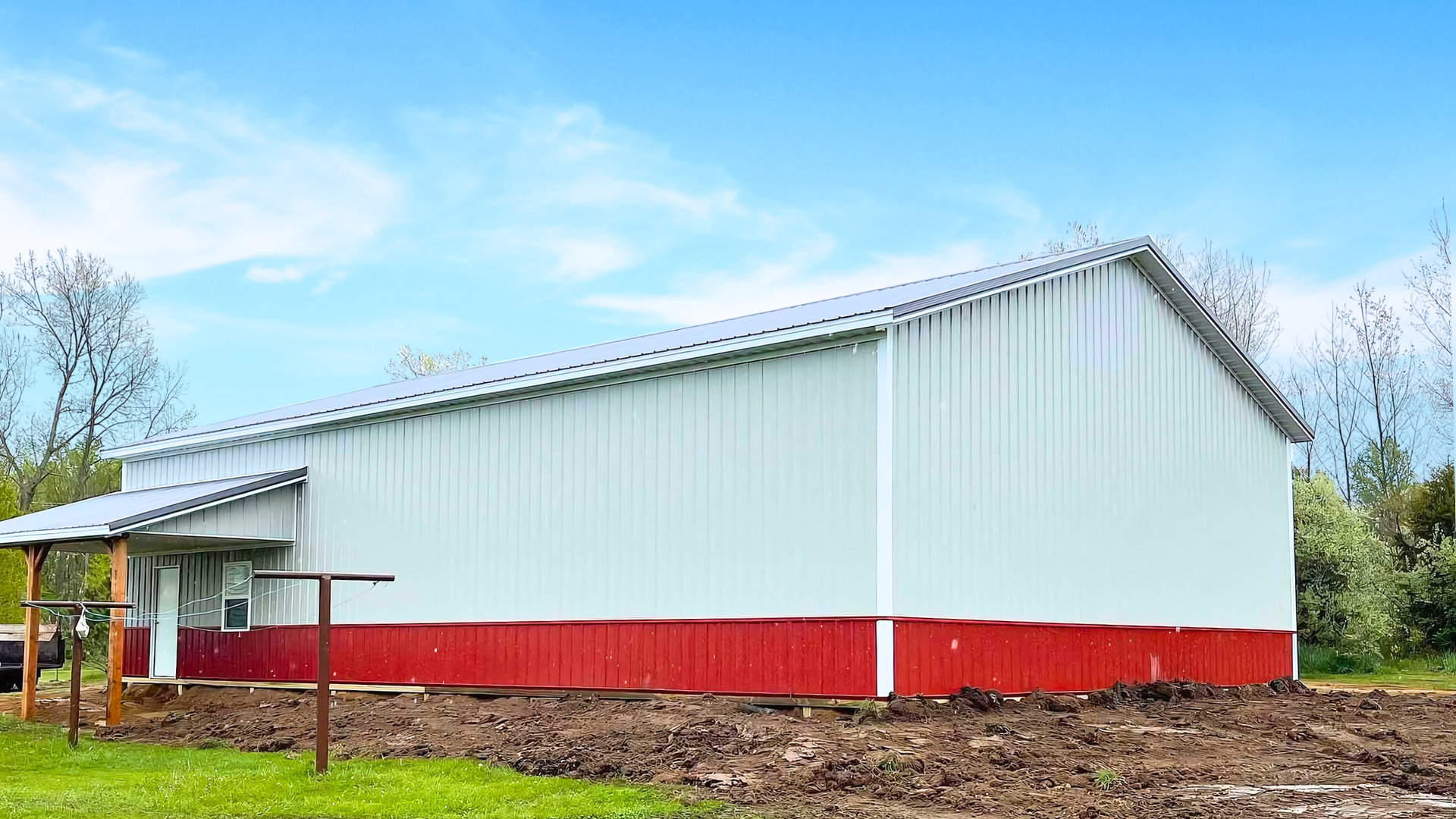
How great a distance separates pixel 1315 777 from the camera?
40.7ft

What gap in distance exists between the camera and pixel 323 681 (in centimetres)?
1355

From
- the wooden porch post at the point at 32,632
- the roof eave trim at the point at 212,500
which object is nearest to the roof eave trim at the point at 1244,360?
the roof eave trim at the point at 212,500

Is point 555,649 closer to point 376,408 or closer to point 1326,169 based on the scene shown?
point 376,408

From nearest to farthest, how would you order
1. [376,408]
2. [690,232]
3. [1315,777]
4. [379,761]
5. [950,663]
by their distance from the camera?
[1315,777] → [379,761] → [950,663] → [376,408] → [690,232]

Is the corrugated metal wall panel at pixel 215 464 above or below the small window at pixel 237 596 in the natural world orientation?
above

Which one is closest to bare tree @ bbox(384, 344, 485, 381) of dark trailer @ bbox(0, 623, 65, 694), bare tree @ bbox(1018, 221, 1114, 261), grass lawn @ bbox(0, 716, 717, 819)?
bare tree @ bbox(1018, 221, 1114, 261)

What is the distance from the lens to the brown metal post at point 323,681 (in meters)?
13.4

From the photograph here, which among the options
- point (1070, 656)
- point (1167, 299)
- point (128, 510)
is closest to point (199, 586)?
point (128, 510)

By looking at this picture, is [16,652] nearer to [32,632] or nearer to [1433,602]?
[32,632]

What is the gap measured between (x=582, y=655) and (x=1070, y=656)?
603 cm

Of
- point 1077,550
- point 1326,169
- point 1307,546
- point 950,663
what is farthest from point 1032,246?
point 950,663

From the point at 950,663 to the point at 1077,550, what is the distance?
3.26 m

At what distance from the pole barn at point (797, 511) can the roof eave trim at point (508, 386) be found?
4 centimetres

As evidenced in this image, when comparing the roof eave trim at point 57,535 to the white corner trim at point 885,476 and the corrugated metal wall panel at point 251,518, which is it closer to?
the corrugated metal wall panel at point 251,518
